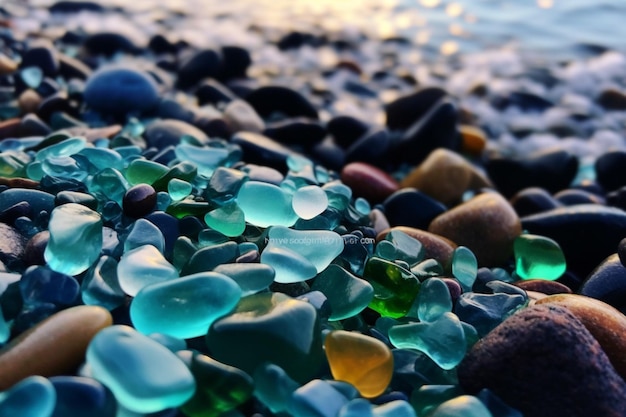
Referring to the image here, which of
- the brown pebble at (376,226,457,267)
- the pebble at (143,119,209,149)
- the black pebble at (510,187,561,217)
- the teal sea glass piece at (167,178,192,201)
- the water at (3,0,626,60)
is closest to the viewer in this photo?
the teal sea glass piece at (167,178,192,201)

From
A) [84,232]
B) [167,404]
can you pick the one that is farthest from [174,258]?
[167,404]

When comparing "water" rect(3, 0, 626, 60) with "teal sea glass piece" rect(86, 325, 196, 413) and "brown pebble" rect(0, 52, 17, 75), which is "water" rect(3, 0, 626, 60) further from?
"teal sea glass piece" rect(86, 325, 196, 413)

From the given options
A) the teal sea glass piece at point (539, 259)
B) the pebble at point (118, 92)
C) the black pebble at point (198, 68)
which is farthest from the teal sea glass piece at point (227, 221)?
the black pebble at point (198, 68)

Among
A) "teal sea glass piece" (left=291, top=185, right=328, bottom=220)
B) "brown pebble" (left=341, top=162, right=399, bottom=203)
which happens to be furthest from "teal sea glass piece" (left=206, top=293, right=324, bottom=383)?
"brown pebble" (left=341, top=162, right=399, bottom=203)

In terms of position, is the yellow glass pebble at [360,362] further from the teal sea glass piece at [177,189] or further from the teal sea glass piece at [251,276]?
the teal sea glass piece at [177,189]

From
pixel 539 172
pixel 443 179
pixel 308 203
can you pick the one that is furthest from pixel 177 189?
pixel 539 172

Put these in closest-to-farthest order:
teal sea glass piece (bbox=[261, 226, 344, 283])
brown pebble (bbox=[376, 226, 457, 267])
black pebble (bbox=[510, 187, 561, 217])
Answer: teal sea glass piece (bbox=[261, 226, 344, 283]), brown pebble (bbox=[376, 226, 457, 267]), black pebble (bbox=[510, 187, 561, 217])

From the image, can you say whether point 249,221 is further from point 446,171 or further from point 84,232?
point 446,171
